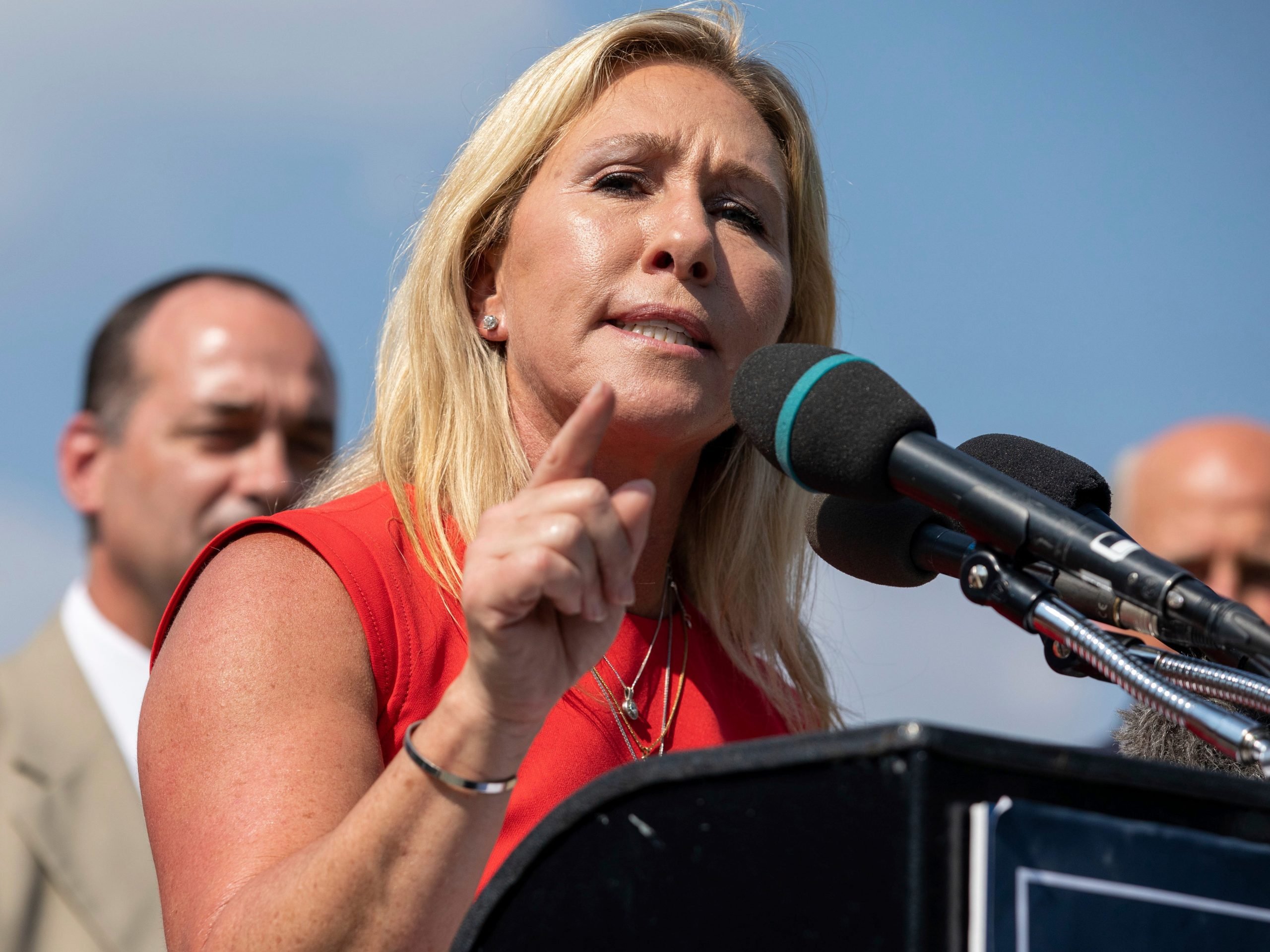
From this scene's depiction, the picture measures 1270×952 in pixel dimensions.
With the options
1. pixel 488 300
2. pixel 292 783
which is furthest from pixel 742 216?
pixel 292 783

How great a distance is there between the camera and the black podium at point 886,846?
37.5 inches

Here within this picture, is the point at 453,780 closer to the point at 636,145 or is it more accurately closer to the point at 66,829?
the point at 636,145

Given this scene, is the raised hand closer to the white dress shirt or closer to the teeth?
the teeth

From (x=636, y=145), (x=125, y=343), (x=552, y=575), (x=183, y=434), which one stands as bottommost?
(x=552, y=575)

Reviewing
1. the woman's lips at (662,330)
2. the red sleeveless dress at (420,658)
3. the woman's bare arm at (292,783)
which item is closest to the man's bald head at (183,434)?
the red sleeveless dress at (420,658)

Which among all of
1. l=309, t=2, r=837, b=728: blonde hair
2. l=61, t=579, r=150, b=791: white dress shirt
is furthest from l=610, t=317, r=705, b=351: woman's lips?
l=61, t=579, r=150, b=791: white dress shirt

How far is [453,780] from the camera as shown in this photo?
136 centimetres

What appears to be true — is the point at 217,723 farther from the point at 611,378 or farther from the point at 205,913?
the point at 611,378

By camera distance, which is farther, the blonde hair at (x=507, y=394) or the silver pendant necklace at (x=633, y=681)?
the blonde hair at (x=507, y=394)

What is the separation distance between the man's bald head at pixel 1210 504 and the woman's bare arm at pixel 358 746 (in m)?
3.96

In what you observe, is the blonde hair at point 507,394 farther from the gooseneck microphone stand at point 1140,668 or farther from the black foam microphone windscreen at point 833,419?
the gooseneck microphone stand at point 1140,668

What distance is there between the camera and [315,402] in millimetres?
5023

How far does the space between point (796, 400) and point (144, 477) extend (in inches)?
152

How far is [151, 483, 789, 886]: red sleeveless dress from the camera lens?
196 cm
